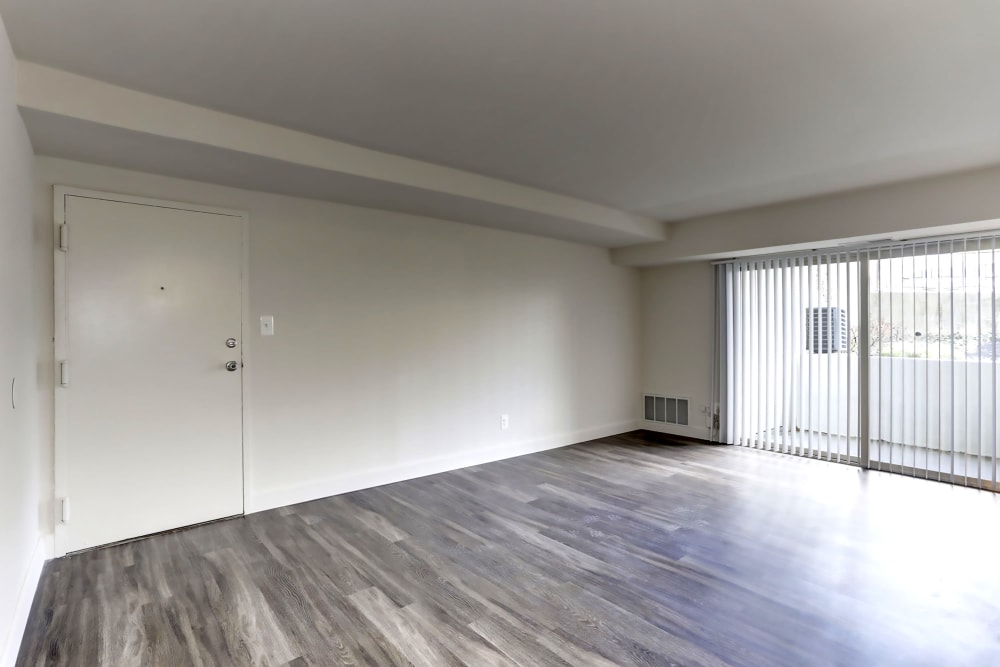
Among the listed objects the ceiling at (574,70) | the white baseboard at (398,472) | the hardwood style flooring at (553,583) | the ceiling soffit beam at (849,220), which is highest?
the ceiling at (574,70)

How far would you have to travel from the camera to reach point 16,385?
2.15 m

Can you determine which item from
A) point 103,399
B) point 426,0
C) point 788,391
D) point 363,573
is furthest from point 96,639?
point 788,391

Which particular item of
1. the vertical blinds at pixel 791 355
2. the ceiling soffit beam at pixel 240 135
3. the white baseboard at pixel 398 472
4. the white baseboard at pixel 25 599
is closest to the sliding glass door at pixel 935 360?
the vertical blinds at pixel 791 355

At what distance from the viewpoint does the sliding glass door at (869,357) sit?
13.6 feet

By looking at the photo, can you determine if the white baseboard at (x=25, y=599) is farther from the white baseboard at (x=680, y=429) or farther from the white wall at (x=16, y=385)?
the white baseboard at (x=680, y=429)

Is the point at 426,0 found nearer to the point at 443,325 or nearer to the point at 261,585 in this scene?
the point at 261,585

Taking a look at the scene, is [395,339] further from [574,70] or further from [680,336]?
[680,336]

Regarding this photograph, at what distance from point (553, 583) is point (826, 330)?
391cm

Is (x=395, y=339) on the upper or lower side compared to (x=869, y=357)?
upper

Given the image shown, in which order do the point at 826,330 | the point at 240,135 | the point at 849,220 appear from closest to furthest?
the point at 240,135 < the point at 849,220 < the point at 826,330

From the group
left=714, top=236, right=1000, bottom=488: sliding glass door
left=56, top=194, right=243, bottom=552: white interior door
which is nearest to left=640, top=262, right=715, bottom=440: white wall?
left=714, top=236, right=1000, bottom=488: sliding glass door

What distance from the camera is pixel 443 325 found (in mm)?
4707

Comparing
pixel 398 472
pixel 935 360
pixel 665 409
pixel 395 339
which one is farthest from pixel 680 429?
pixel 395 339

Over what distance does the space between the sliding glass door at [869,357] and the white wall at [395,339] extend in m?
1.64
